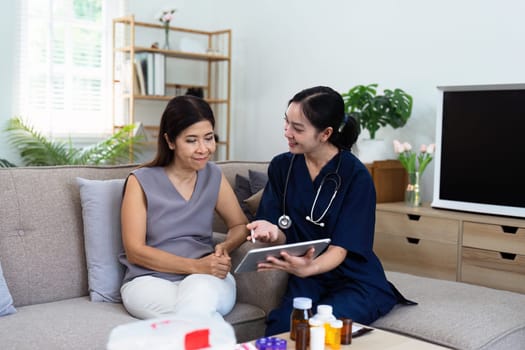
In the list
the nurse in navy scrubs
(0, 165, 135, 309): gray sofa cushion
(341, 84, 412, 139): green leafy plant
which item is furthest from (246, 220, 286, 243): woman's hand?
(341, 84, 412, 139): green leafy plant

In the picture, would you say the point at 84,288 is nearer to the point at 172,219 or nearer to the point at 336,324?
the point at 172,219

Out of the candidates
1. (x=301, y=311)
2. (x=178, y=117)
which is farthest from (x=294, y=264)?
(x=178, y=117)

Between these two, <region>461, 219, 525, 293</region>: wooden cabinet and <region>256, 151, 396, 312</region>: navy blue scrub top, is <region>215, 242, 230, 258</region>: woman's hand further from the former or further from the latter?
<region>461, 219, 525, 293</region>: wooden cabinet

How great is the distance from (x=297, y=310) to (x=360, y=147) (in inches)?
90.8

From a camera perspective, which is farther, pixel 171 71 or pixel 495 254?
pixel 171 71

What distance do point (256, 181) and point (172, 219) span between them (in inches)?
28.2

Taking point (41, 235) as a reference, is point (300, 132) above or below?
above

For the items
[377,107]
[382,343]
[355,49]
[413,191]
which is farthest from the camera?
[355,49]

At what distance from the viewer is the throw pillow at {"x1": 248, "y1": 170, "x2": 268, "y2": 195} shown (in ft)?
9.68

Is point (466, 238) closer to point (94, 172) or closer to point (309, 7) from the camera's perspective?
point (94, 172)

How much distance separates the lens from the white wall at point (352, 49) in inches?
155

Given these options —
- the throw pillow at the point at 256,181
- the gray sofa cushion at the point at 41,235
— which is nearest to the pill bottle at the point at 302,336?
the gray sofa cushion at the point at 41,235

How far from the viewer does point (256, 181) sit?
2.96 metres

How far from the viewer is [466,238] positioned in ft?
11.0
